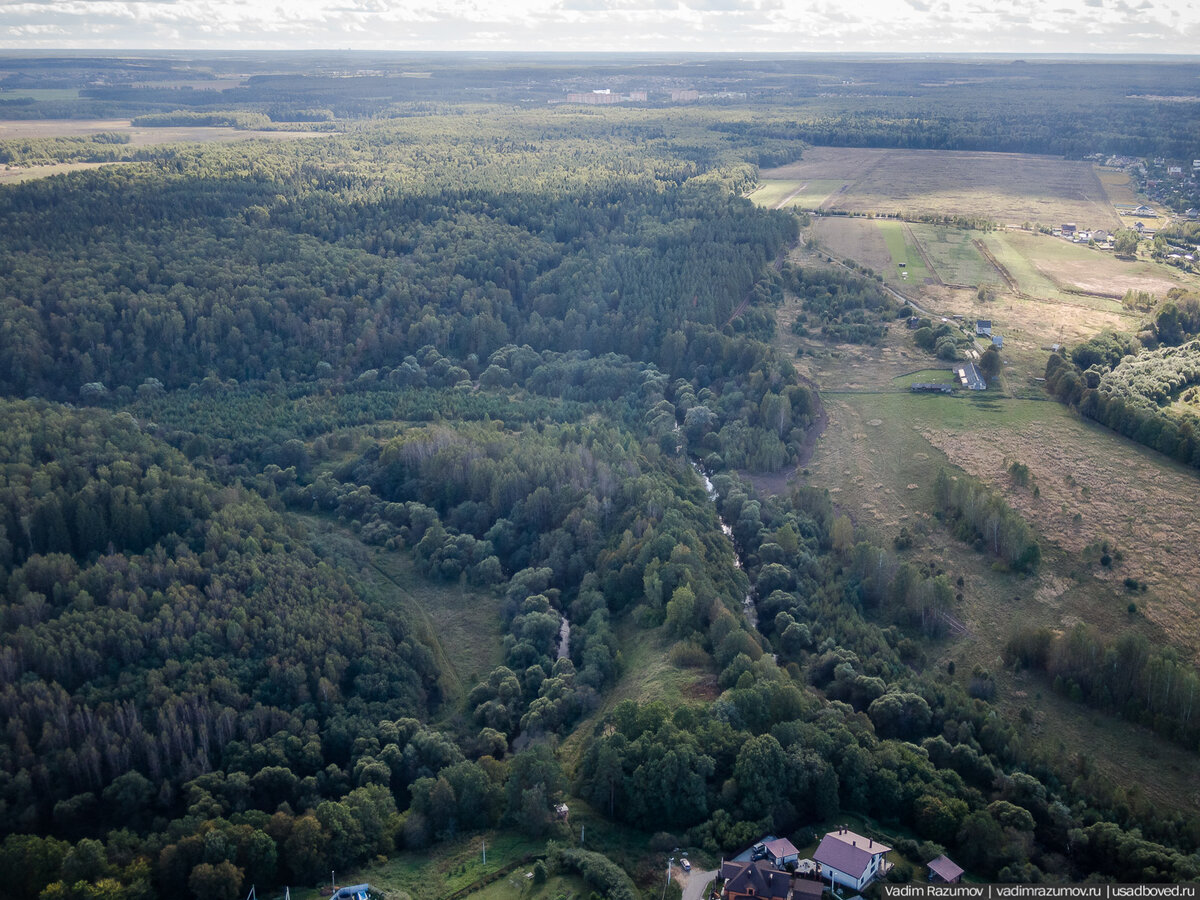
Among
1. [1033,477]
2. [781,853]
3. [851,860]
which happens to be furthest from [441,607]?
[1033,477]

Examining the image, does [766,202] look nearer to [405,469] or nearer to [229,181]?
[229,181]

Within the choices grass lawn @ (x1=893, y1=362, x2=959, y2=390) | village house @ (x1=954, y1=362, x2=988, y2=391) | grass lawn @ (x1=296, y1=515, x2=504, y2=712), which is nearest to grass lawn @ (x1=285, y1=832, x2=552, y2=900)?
grass lawn @ (x1=296, y1=515, x2=504, y2=712)

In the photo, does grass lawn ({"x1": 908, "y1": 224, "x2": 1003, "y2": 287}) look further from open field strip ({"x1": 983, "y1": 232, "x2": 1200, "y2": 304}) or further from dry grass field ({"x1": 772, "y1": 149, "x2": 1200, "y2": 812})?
open field strip ({"x1": 983, "y1": 232, "x2": 1200, "y2": 304})

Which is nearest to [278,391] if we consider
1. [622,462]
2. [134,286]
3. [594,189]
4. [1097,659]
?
[134,286]

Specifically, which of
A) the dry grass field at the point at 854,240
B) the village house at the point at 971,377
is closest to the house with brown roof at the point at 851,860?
the village house at the point at 971,377

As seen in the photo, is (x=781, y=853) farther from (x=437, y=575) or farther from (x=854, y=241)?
(x=854, y=241)

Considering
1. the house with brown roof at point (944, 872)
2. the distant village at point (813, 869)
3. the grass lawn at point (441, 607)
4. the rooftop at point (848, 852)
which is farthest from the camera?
the grass lawn at point (441, 607)

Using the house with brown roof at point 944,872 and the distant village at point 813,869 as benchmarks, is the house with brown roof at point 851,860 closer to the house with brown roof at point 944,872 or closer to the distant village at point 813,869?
the distant village at point 813,869
